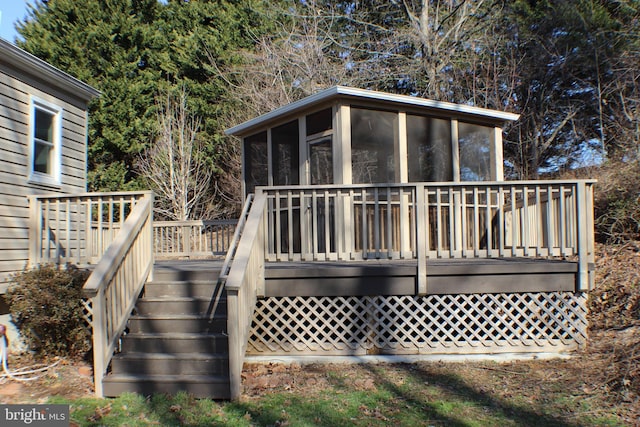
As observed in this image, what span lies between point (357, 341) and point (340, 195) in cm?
166

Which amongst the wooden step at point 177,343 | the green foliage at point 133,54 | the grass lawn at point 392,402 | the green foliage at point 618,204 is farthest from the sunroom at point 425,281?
the green foliage at point 133,54

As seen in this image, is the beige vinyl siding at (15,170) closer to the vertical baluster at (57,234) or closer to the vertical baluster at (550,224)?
the vertical baluster at (57,234)

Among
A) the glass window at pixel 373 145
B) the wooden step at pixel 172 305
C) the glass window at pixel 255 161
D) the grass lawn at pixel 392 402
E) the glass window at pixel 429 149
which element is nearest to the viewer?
the grass lawn at pixel 392 402

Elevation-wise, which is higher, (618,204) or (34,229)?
(618,204)

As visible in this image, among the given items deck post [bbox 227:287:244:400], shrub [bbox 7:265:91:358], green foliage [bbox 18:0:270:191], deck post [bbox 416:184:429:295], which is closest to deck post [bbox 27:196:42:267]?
shrub [bbox 7:265:91:358]

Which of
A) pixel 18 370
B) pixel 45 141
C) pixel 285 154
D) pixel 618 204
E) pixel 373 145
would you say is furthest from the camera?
pixel 285 154

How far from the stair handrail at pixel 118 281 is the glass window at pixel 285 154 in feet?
10.9

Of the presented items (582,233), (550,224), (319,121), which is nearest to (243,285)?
(550,224)

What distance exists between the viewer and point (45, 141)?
6930mm

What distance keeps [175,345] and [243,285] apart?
93cm

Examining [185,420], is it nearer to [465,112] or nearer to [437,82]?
[465,112]

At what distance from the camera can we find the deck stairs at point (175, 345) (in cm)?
410

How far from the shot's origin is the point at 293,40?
1745 cm

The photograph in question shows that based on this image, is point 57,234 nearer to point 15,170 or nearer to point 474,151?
point 15,170
